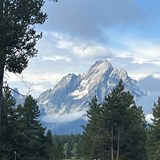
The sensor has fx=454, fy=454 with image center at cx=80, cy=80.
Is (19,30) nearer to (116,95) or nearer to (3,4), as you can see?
(3,4)

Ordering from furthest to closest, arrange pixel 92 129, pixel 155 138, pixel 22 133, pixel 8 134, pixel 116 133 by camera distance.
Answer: pixel 92 129 < pixel 155 138 < pixel 116 133 < pixel 22 133 < pixel 8 134

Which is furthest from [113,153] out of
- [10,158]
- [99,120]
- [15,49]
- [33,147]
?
[15,49]

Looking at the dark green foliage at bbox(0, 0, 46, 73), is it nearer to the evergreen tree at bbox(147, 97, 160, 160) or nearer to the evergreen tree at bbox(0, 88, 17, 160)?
the evergreen tree at bbox(0, 88, 17, 160)

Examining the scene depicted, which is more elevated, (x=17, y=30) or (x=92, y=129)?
(x=92, y=129)

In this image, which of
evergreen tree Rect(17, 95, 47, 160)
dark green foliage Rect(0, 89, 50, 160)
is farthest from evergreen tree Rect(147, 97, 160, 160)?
evergreen tree Rect(17, 95, 47, 160)

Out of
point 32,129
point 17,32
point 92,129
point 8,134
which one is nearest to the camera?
point 17,32

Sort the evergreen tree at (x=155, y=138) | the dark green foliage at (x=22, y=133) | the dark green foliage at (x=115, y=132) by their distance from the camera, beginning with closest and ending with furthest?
the dark green foliage at (x=22, y=133) → the dark green foliage at (x=115, y=132) → the evergreen tree at (x=155, y=138)

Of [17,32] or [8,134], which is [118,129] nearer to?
[8,134]

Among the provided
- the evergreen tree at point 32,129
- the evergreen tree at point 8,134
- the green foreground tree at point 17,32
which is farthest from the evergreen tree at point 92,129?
the green foreground tree at point 17,32

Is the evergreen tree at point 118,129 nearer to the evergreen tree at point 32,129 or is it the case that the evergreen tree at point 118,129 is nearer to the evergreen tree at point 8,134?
the evergreen tree at point 32,129

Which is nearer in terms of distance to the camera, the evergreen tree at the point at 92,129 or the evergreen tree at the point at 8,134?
the evergreen tree at the point at 8,134

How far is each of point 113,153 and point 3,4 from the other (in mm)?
50450

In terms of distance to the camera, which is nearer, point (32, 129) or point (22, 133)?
point (22, 133)

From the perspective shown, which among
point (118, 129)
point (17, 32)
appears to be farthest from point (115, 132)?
point (17, 32)
